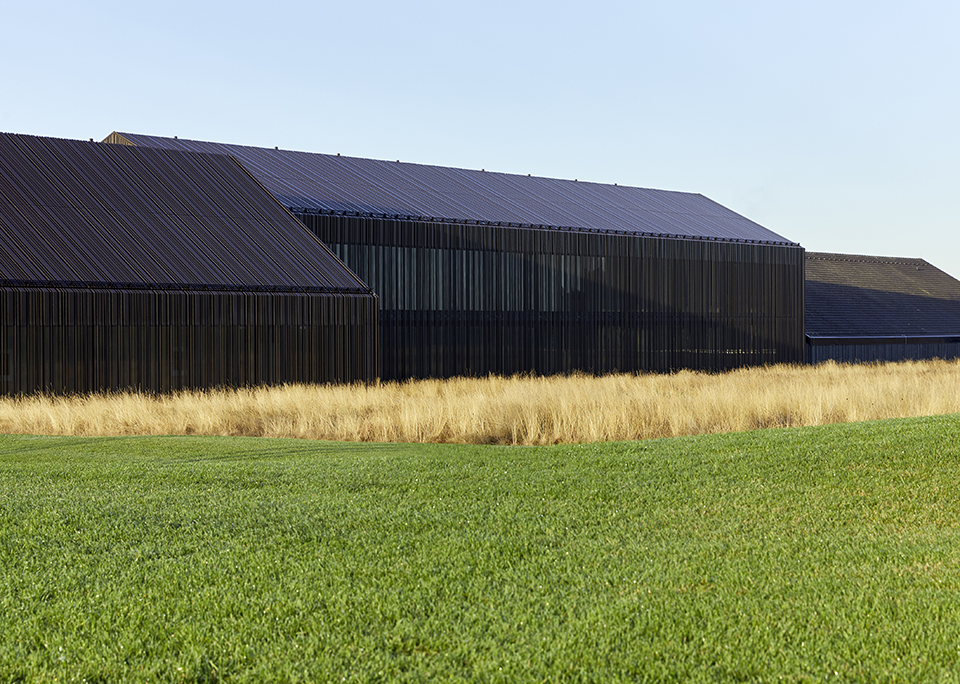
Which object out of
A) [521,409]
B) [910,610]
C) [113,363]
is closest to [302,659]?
[910,610]

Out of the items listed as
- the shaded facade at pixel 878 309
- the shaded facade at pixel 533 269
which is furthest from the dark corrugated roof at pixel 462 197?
the shaded facade at pixel 878 309

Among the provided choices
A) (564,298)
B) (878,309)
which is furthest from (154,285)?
(878,309)

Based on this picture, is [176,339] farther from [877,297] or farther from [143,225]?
[877,297]

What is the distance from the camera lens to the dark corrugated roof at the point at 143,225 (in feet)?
74.1

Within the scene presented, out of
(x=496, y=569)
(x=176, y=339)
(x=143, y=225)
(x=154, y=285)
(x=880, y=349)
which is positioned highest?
Result: (x=143, y=225)

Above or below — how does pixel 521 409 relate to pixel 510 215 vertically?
below

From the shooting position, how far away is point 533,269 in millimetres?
33625

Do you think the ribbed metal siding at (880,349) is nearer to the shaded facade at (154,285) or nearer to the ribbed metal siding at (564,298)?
the ribbed metal siding at (564,298)

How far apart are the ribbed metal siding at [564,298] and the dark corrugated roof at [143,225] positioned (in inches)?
140

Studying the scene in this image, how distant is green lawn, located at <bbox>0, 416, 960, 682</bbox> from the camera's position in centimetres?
434

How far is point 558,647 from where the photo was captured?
14.6 ft

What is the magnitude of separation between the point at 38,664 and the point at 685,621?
3.10 metres

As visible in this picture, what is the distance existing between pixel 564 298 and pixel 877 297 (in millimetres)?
22871

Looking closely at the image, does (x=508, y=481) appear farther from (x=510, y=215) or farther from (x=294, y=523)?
(x=510, y=215)
